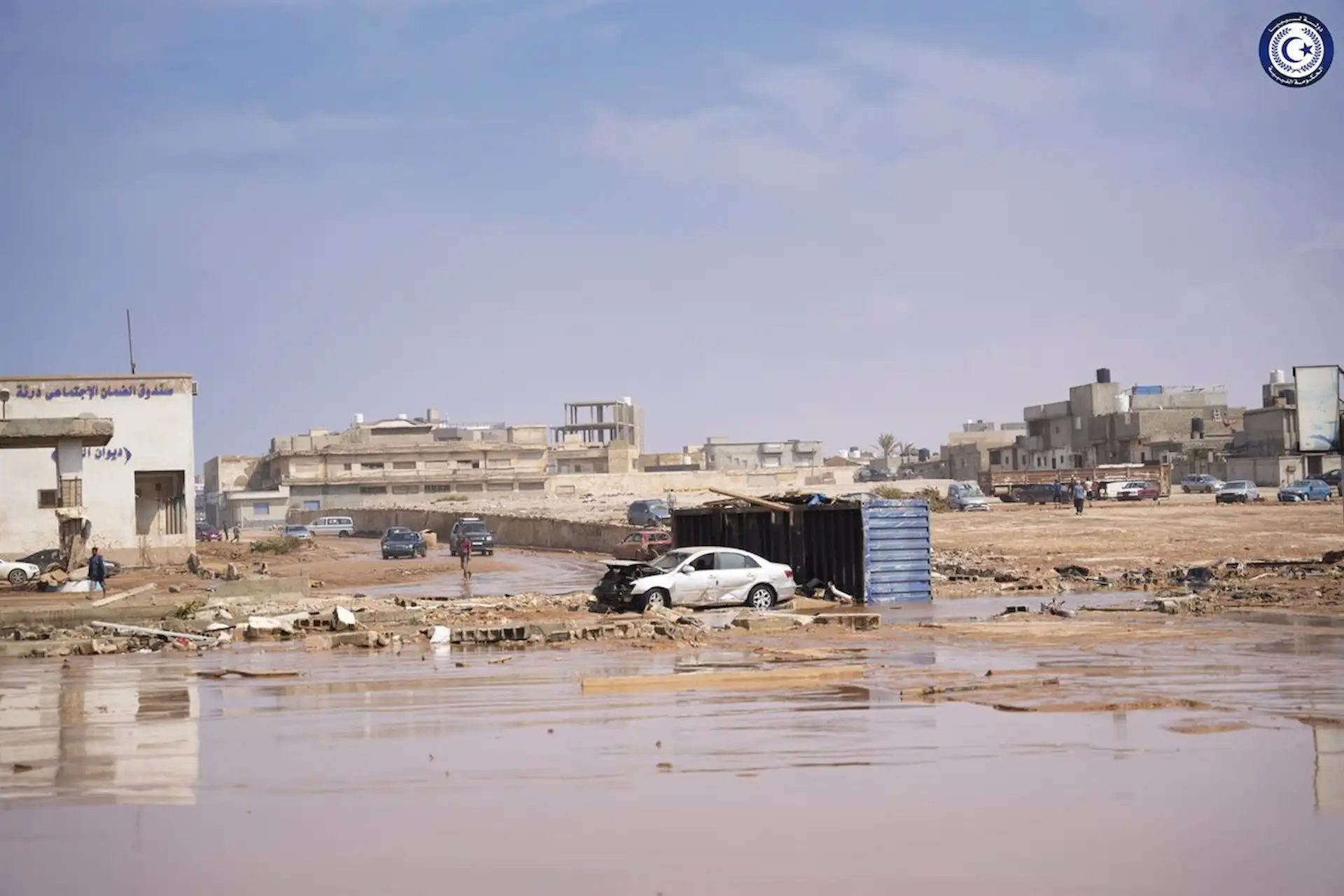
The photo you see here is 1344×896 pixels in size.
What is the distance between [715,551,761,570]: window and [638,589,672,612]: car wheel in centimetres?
130

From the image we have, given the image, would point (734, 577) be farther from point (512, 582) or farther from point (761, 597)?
point (512, 582)

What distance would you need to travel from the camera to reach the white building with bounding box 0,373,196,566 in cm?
5316

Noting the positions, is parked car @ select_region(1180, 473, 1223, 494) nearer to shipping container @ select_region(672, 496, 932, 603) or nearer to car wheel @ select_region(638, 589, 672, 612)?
shipping container @ select_region(672, 496, 932, 603)

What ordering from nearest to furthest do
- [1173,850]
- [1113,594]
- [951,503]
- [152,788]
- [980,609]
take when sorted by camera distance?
1. [1173,850]
2. [152,788]
3. [980,609]
4. [1113,594]
5. [951,503]

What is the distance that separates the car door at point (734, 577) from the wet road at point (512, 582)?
31.3 feet

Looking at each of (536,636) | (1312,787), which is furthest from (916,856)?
(536,636)

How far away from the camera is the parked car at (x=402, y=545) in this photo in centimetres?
6031

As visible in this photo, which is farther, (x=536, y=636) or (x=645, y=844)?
(x=536, y=636)

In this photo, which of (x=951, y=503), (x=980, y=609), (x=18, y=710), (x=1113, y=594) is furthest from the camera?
(x=951, y=503)

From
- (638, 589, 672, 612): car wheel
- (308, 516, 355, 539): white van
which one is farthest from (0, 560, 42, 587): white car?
(308, 516, 355, 539): white van

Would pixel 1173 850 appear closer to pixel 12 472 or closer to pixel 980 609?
pixel 980 609

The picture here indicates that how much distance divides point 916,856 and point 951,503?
239 ft

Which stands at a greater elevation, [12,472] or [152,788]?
[12,472]

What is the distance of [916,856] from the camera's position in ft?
28.3
